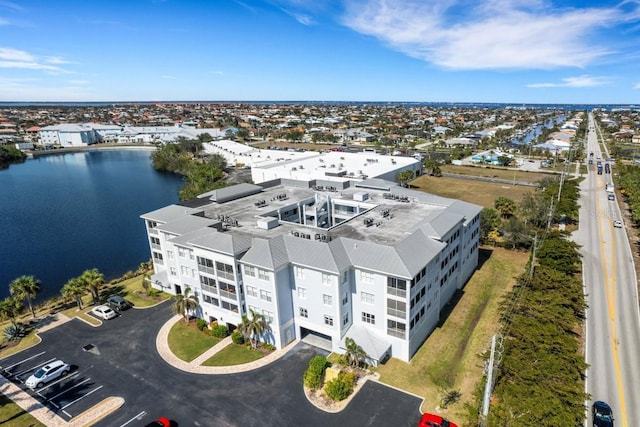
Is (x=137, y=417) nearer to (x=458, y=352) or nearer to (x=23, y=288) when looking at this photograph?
(x=23, y=288)

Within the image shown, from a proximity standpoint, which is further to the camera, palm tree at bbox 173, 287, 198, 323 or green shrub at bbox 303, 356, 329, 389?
palm tree at bbox 173, 287, 198, 323

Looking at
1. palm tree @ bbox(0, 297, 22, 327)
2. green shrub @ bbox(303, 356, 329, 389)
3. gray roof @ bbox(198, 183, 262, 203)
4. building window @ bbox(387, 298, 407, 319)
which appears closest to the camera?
green shrub @ bbox(303, 356, 329, 389)

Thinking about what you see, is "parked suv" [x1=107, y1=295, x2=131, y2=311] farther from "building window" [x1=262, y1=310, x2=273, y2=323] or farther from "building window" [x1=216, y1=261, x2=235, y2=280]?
"building window" [x1=262, y1=310, x2=273, y2=323]

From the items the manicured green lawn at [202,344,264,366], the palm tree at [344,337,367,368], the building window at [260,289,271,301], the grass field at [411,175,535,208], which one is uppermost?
the building window at [260,289,271,301]

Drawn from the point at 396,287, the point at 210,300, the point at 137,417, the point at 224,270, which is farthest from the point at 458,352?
the point at 137,417

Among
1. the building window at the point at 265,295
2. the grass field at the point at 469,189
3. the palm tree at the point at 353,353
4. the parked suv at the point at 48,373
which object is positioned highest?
the building window at the point at 265,295

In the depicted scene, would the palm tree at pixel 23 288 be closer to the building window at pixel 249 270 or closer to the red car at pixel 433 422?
the building window at pixel 249 270

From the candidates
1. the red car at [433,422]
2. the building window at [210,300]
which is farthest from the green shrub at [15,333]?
the red car at [433,422]

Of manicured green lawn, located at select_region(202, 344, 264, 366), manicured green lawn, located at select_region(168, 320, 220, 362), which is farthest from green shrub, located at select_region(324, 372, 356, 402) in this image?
manicured green lawn, located at select_region(168, 320, 220, 362)
